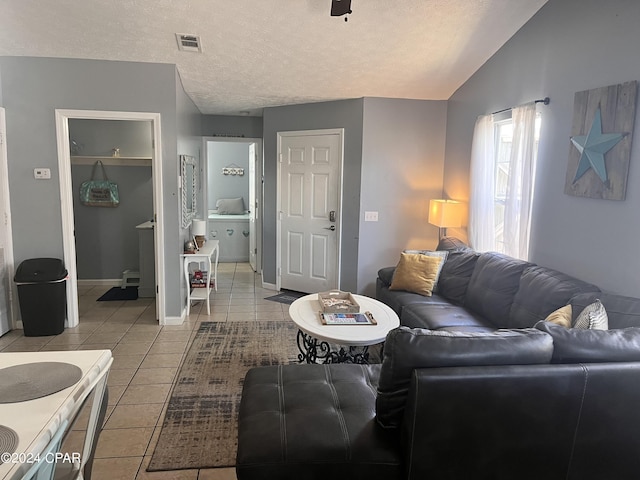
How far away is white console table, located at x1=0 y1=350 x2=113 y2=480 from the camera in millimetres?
1042

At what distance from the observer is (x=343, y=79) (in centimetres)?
444

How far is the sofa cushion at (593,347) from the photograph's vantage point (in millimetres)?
1663

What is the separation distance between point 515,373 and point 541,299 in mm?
1427

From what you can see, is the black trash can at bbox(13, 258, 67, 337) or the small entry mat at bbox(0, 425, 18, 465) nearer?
the small entry mat at bbox(0, 425, 18, 465)

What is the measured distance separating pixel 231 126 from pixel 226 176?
5.61ft

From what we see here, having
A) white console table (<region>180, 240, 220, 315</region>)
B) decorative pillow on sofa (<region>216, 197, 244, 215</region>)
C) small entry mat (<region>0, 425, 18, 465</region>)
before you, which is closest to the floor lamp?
white console table (<region>180, 240, 220, 315</region>)

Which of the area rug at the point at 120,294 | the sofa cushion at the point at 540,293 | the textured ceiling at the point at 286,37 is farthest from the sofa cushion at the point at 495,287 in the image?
the area rug at the point at 120,294

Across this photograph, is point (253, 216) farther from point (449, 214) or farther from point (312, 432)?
point (312, 432)

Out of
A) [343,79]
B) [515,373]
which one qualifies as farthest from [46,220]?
[515,373]

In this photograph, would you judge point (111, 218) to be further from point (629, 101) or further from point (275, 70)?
point (629, 101)

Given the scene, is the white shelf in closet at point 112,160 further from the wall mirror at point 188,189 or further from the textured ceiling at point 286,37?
the textured ceiling at point 286,37

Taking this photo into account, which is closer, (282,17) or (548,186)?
(548,186)

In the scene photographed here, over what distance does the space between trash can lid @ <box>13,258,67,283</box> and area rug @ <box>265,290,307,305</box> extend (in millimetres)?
2283

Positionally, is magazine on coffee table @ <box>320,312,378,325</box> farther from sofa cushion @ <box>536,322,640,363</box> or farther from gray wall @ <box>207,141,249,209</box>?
gray wall @ <box>207,141,249,209</box>
